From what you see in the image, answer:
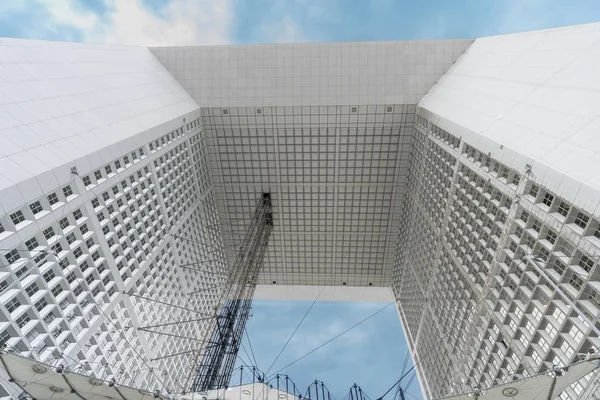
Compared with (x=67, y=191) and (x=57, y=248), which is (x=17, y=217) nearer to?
(x=67, y=191)

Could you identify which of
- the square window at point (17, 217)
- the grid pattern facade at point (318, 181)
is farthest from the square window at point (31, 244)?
the grid pattern facade at point (318, 181)

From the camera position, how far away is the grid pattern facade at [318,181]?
221 ft

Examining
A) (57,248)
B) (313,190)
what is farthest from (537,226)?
(313,190)

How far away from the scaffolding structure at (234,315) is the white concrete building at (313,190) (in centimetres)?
410

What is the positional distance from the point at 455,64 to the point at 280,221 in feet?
151

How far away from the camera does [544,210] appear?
96.3 ft

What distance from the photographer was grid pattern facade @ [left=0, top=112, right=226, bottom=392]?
1161 inches

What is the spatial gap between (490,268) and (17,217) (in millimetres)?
43466

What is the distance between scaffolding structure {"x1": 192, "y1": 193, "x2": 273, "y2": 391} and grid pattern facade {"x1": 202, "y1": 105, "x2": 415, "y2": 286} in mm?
4200

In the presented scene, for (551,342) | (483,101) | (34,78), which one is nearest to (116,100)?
(34,78)

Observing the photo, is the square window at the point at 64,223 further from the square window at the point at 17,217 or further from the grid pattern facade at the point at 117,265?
the square window at the point at 17,217

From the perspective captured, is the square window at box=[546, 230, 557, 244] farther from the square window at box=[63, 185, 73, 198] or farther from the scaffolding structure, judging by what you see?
the square window at box=[63, 185, 73, 198]

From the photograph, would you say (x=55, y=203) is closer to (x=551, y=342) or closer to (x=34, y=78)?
(x=34, y=78)

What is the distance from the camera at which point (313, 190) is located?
250 ft
